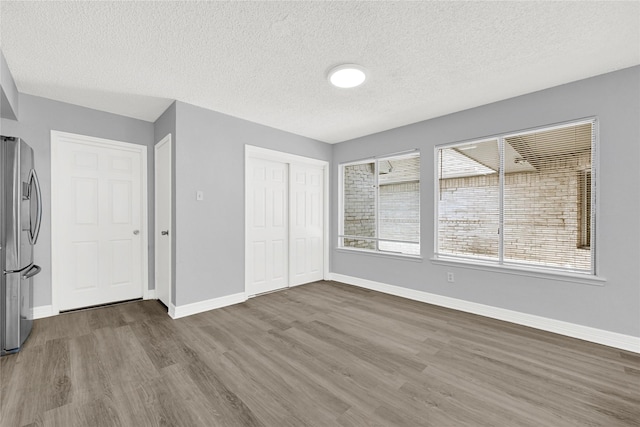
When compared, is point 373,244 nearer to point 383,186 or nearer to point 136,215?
point 383,186

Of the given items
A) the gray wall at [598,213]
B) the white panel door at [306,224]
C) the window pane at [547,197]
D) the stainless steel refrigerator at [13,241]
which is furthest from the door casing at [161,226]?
the window pane at [547,197]

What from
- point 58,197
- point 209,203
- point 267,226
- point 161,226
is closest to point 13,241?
point 58,197

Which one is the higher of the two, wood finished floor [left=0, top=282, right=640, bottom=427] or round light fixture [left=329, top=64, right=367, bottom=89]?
round light fixture [left=329, top=64, right=367, bottom=89]

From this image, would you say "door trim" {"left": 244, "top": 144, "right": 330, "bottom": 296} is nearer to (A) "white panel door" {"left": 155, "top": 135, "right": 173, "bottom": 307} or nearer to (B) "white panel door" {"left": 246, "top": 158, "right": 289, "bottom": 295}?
(B) "white panel door" {"left": 246, "top": 158, "right": 289, "bottom": 295}

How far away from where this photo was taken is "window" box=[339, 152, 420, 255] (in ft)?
13.4

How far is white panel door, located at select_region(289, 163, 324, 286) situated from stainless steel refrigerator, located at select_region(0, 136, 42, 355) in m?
3.08

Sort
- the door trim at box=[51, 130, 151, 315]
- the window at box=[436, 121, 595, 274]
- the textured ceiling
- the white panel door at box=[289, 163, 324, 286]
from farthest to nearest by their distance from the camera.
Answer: the white panel door at box=[289, 163, 324, 286] → the door trim at box=[51, 130, 151, 315] → the window at box=[436, 121, 595, 274] → the textured ceiling

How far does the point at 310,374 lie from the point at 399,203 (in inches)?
116

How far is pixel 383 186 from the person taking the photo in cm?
449

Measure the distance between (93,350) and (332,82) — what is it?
11.0 feet

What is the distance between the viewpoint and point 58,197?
126 inches

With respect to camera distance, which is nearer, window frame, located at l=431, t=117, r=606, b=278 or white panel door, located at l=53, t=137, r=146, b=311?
window frame, located at l=431, t=117, r=606, b=278

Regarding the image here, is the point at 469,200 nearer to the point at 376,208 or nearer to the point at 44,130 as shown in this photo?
the point at 376,208

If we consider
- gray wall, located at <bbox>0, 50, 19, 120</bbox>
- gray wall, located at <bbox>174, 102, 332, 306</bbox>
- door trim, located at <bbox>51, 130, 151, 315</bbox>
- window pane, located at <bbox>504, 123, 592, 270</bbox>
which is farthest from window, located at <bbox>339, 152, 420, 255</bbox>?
gray wall, located at <bbox>0, 50, 19, 120</bbox>
